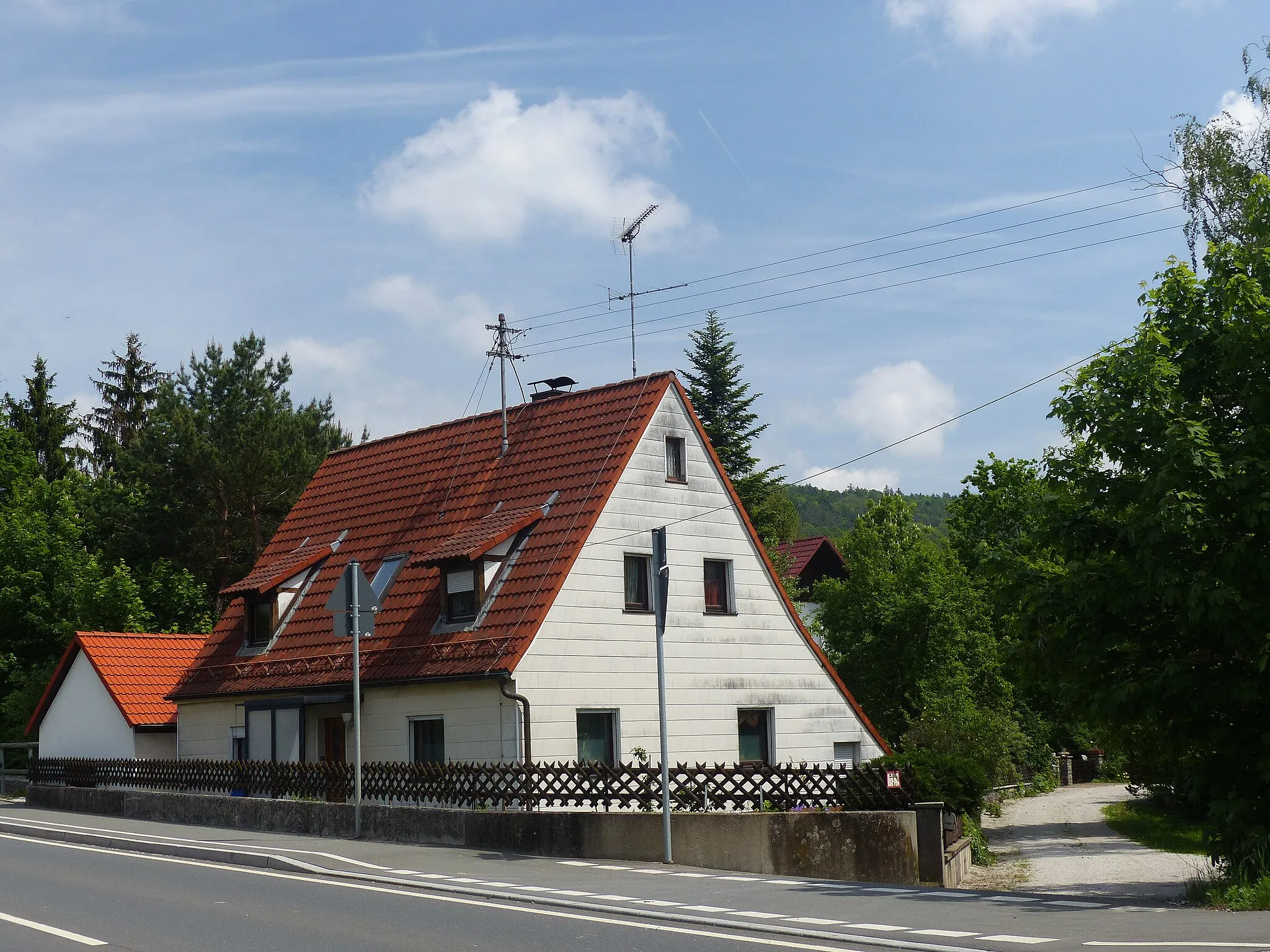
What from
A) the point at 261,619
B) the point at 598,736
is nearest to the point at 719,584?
the point at 598,736

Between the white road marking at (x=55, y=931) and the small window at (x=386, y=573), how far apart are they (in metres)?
16.5

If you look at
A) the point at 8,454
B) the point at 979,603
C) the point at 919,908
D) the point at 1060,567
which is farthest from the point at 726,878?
the point at 8,454

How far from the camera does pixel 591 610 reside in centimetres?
2684

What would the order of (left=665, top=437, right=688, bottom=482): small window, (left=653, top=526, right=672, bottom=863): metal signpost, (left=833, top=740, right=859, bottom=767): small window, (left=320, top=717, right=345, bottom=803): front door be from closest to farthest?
(left=653, top=526, right=672, bottom=863): metal signpost, (left=665, top=437, right=688, bottom=482): small window, (left=320, top=717, right=345, bottom=803): front door, (left=833, top=740, right=859, bottom=767): small window

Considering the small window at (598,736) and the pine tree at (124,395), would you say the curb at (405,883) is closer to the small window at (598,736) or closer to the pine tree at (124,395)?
the small window at (598,736)

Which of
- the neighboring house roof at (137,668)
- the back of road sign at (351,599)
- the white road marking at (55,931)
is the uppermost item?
the back of road sign at (351,599)

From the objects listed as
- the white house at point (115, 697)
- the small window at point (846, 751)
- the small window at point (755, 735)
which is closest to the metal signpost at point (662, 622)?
the small window at point (755, 735)

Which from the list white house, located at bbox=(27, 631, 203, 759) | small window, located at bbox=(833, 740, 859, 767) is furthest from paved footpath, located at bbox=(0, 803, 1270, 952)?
white house, located at bbox=(27, 631, 203, 759)

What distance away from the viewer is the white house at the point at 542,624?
1032 inches

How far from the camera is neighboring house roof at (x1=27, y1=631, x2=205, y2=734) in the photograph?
118ft

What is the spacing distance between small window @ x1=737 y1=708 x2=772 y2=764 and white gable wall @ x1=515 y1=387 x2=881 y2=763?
19 centimetres

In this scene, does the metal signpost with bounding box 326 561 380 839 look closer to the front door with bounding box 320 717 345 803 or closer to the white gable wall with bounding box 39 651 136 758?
the front door with bounding box 320 717 345 803

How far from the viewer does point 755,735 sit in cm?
2936

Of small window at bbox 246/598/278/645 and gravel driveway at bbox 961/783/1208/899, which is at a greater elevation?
small window at bbox 246/598/278/645
